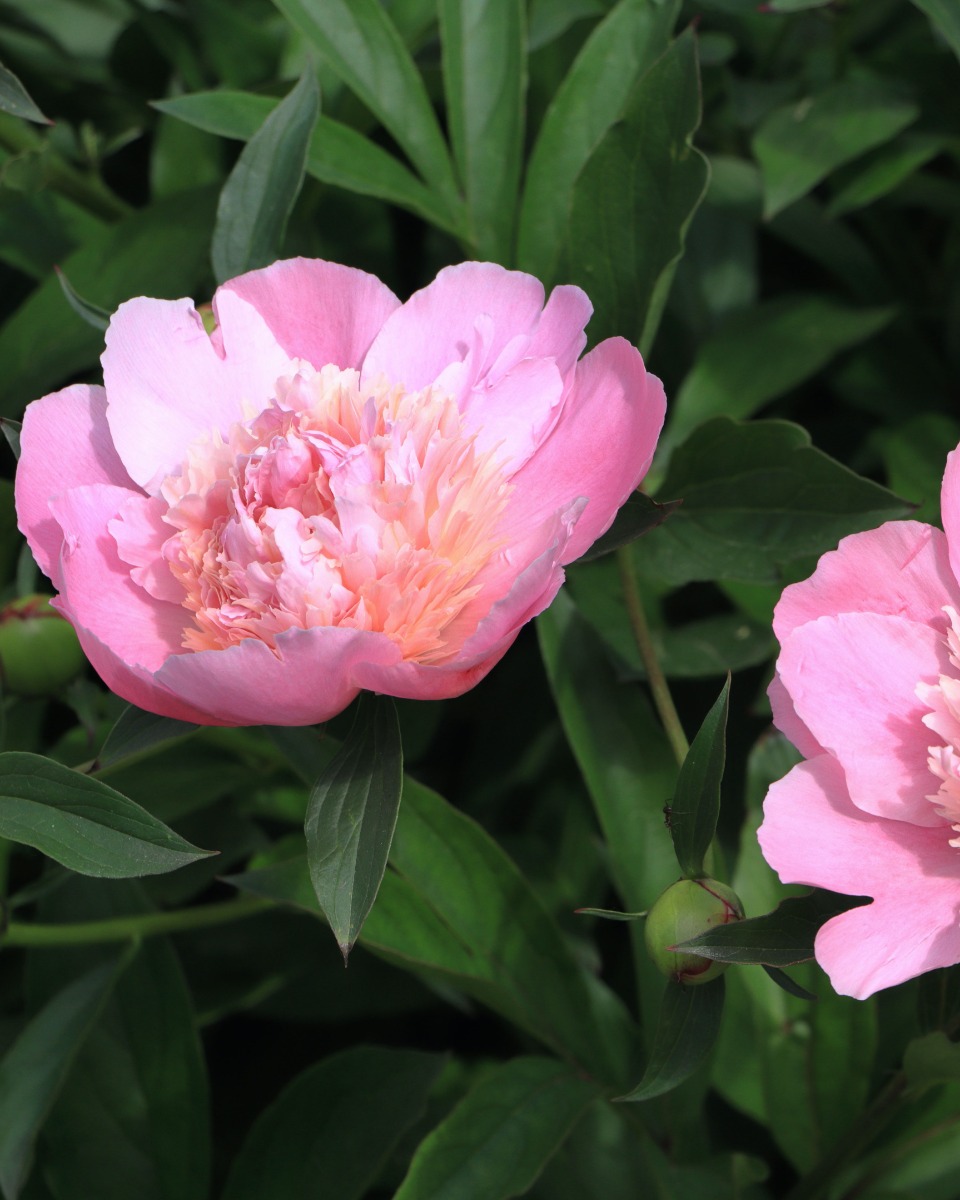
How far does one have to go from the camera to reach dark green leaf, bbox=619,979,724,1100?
68 cm

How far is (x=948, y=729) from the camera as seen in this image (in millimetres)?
690

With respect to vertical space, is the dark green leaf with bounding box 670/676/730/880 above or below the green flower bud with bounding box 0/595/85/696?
above

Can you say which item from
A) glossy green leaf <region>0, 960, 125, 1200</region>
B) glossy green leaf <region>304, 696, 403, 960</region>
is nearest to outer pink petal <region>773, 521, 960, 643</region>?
glossy green leaf <region>304, 696, 403, 960</region>

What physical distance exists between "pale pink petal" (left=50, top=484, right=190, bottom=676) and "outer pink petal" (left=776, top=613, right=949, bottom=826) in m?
0.37

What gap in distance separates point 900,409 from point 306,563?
2.61ft

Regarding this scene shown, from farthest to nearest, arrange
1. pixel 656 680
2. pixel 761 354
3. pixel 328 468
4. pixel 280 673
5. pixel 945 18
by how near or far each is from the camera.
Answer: pixel 761 354, pixel 945 18, pixel 656 680, pixel 328 468, pixel 280 673

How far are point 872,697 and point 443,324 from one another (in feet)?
1.16

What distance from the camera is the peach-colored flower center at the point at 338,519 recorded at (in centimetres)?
72

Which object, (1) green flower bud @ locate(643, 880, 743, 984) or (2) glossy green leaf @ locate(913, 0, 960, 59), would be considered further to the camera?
(2) glossy green leaf @ locate(913, 0, 960, 59)

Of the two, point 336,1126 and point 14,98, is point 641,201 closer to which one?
point 14,98

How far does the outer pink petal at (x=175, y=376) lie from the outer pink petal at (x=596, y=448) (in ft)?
0.60

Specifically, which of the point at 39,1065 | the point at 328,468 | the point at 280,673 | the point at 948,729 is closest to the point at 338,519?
the point at 328,468

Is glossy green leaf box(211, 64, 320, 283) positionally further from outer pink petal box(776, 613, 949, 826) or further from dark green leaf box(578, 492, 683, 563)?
outer pink petal box(776, 613, 949, 826)

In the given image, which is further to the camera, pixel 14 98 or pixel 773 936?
pixel 14 98
